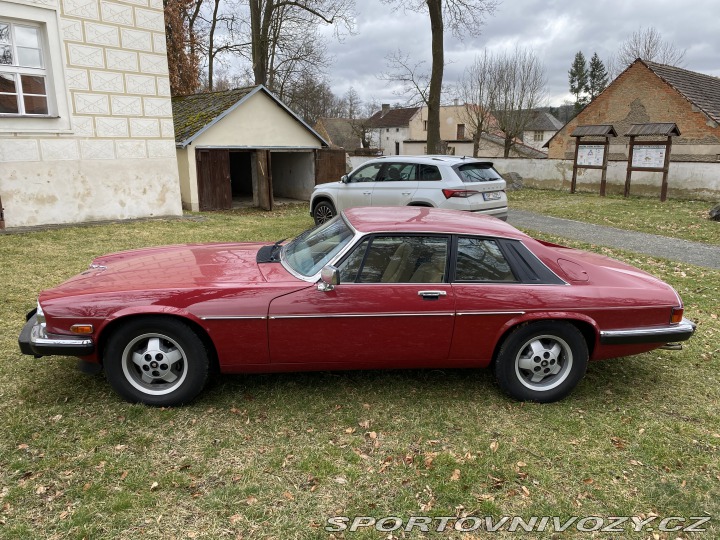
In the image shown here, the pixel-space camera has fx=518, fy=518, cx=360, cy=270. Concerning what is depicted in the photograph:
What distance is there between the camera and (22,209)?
10.7 meters

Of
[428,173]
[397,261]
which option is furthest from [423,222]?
[428,173]

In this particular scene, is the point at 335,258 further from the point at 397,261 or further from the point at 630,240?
the point at 630,240

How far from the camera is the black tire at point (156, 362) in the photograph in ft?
11.9

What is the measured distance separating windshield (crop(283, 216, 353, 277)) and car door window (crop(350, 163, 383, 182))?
631cm

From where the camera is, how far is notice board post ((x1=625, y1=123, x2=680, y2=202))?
17.3 m

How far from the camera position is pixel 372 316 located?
3740 mm

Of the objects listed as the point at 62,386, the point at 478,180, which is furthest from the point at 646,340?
the point at 478,180

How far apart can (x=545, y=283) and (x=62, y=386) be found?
3865mm

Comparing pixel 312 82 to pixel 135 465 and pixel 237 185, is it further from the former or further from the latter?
pixel 135 465

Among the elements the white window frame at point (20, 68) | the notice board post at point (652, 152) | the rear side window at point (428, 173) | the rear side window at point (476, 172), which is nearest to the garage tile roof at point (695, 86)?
the notice board post at point (652, 152)

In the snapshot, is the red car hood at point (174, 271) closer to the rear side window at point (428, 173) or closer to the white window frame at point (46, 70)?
the rear side window at point (428, 173)

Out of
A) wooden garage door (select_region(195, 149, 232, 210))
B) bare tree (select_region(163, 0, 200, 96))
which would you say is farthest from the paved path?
bare tree (select_region(163, 0, 200, 96))

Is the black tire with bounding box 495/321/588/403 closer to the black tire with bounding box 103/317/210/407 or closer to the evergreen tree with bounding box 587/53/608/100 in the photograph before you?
the black tire with bounding box 103/317/210/407

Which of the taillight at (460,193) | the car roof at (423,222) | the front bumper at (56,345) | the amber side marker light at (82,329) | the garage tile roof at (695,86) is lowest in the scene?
the front bumper at (56,345)
